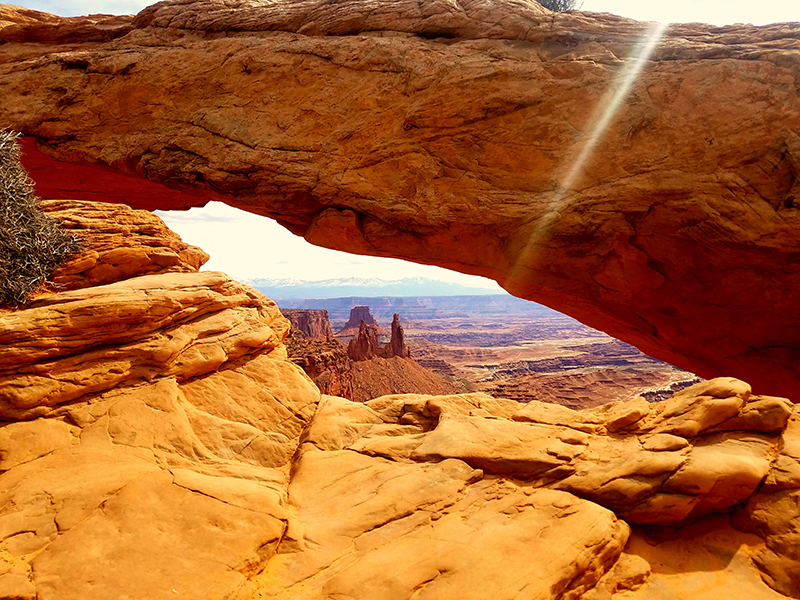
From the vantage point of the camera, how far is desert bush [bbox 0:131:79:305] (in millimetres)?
7113

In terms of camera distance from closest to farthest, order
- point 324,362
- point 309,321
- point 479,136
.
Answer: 1. point 479,136
2. point 324,362
3. point 309,321

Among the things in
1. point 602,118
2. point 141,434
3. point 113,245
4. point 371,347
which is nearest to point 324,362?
point 371,347

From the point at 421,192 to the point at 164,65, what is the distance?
7178 mm

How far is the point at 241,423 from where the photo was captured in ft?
23.0

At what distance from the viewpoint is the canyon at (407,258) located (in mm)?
4977

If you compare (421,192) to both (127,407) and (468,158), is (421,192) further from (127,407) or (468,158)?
(127,407)

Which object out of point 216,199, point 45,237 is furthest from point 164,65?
point 45,237

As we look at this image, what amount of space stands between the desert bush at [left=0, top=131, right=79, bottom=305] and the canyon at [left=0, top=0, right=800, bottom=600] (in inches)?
14.3

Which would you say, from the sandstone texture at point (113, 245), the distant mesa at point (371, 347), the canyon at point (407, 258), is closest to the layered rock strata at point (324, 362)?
the distant mesa at point (371, 347)

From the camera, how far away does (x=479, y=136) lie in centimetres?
989

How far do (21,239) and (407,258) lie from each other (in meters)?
7.87

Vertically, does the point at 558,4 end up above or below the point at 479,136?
above

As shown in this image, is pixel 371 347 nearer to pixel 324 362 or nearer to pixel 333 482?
pixel 324 362

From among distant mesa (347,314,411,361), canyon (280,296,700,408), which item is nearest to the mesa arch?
canyon (280,296,700,408)
